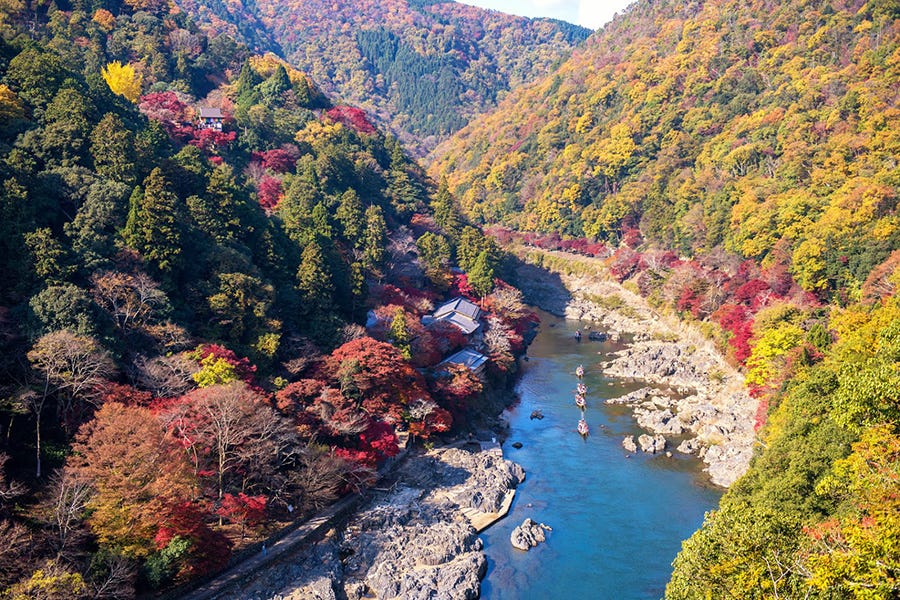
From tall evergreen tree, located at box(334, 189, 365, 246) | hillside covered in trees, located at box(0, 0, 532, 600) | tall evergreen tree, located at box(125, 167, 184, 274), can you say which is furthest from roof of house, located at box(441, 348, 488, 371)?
tall evergreen tree, located at box(125, 167, 184, 274)

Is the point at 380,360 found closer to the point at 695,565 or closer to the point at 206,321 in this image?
the point at 206,321

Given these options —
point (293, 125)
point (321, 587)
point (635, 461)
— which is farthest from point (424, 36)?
point (321, 587)

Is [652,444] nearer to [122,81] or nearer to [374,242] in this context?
[374,242]

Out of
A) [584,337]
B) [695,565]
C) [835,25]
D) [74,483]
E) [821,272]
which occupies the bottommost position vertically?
[584,337]

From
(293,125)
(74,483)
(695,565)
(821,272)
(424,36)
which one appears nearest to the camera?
(695,565)

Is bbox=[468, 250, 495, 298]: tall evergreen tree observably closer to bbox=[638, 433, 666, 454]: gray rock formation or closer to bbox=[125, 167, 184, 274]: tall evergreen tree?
bbox=[638, 433, 666, 454]: gray rock formation

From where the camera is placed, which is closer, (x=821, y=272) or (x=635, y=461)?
(x=635, y=461)

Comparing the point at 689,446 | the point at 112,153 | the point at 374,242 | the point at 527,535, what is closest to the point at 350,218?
the point at 374,242

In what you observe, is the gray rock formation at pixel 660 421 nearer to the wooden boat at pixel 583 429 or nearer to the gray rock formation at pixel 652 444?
the gray rock formation at pixel 652 444
